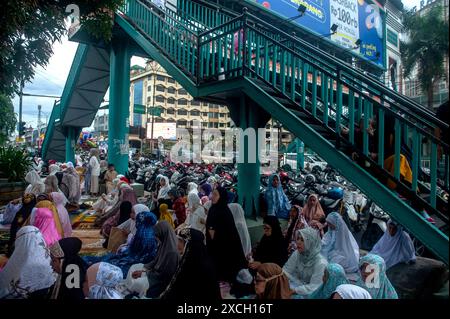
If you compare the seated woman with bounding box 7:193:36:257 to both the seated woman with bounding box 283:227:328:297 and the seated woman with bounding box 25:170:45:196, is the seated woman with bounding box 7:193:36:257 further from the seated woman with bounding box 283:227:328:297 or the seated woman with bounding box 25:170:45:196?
the seated woman with bounding box 283:227:328:297

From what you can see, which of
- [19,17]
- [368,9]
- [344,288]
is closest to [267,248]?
[344,288]

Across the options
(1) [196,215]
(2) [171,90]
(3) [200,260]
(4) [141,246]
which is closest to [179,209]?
(1) [196,215]

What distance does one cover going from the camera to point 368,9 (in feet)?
51.7

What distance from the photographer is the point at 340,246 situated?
394 centimetres

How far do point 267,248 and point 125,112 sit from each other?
7479 mm

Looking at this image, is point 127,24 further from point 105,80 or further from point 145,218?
point 145,218

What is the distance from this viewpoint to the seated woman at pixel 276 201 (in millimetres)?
6242

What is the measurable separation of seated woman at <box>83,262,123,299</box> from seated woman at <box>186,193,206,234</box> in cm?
221

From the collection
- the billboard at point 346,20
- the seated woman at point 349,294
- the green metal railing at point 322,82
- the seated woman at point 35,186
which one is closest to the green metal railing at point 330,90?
the green metal railing at point 322,82

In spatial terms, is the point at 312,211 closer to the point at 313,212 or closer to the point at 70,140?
the point at 313,212

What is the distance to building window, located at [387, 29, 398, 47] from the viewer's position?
16.6m

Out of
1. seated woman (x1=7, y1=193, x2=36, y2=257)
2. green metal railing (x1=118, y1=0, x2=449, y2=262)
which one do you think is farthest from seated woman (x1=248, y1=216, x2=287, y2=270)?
seated woman (x1=7, y1=193, x2=36, y2=257)

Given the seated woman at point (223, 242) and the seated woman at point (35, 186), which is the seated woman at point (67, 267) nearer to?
the seated woman at point (223, 242)

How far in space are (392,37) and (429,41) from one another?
1423 centimetres
